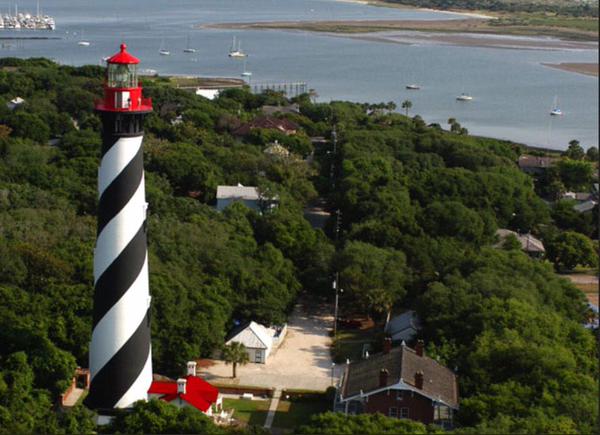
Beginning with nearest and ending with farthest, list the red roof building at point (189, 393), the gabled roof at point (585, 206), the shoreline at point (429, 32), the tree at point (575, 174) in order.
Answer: the red roof building at point (189, 393) → the gabled roof at point (585, 206) → the tree at point (575, 174) → the shoreline at point (429, 32)

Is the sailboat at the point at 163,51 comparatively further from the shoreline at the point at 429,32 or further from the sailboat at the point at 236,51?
the shoreline at the point at 429,32

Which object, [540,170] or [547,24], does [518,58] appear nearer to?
[547,24]

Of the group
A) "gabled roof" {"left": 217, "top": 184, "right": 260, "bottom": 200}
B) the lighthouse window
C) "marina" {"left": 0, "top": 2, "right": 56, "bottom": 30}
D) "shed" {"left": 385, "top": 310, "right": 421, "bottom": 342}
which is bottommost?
"shed" {"left": 385, "top": 310, "right": 421, "bottom": 342}

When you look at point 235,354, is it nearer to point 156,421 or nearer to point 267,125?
point 156,421

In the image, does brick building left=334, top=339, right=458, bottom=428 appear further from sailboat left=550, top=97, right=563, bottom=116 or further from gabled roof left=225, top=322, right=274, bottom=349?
sailboat left=550, top=97, right=563, bottom=116

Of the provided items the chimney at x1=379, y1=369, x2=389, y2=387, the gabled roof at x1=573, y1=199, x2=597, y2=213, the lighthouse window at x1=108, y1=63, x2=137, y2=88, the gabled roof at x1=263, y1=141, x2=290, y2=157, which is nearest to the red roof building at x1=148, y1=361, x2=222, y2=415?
the chimney at x1=379, y1=369, x2=389, y2=387

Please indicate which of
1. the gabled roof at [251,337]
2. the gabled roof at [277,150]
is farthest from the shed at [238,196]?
the gabled roof at [251,337]

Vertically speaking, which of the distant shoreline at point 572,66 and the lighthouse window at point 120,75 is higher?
the lighthouse window at point 120,75
